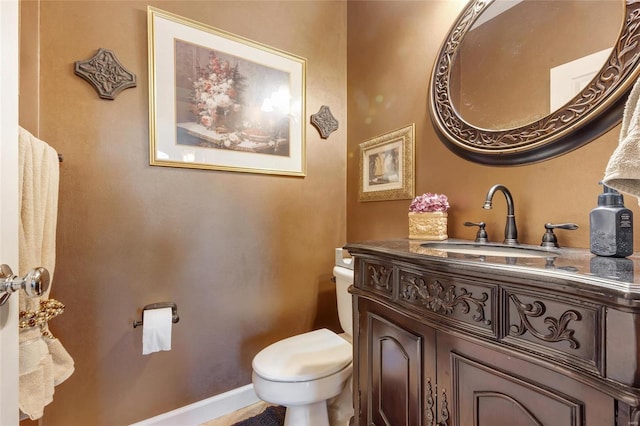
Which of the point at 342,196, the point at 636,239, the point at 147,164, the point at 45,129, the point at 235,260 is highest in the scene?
the point at 45,129

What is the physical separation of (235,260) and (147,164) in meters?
0.65

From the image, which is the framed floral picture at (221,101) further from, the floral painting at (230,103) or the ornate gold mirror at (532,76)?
the ornate gold mirror at (532,76)

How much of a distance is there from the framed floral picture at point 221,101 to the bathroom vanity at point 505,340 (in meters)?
1.01

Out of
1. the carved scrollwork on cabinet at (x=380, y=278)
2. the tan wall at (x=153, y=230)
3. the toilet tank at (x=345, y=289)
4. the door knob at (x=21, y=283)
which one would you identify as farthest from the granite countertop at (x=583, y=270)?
the tan wall at (x=153, y=230)

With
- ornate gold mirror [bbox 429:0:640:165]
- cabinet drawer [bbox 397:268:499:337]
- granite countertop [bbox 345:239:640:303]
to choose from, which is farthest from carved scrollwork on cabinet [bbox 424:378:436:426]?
ornate gold mirror [bbox 429:0:640:165]

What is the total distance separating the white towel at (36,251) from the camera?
80 centimetres

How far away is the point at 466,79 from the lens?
1.23 metres

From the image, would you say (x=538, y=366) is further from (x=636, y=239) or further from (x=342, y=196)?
(x=342, y=196)

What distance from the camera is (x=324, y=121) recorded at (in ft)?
6.03

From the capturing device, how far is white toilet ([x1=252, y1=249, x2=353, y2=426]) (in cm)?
116

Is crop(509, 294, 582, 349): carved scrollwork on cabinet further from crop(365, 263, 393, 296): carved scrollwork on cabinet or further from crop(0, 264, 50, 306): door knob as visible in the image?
crop(0, 264, 50, 306): door knob

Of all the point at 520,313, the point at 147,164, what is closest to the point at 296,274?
the point at 147,164

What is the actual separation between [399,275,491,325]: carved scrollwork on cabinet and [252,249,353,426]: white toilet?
64cm

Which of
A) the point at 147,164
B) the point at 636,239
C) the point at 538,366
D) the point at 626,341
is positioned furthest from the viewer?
the point at 147,164
